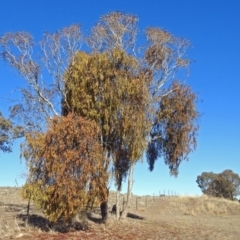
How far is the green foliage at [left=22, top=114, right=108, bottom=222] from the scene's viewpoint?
1956 cm

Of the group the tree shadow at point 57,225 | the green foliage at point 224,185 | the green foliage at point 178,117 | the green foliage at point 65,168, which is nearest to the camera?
the green foliage at point 65,168

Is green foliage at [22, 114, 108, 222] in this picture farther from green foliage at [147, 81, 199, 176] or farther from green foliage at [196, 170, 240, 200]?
green foliage at [196, 170, 240, 200]

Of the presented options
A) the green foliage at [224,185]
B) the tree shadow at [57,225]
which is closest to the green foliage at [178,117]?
the tree shadow at [57,225]

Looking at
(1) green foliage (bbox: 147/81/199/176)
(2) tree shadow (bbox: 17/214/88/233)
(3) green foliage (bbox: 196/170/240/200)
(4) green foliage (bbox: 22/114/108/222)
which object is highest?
(3) green foliage (bbox: 196/170/240/200)

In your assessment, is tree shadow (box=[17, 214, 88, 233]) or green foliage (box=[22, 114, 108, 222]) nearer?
green foliage (box=[22, 114, 108, 222])

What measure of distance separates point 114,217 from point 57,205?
7.54 m

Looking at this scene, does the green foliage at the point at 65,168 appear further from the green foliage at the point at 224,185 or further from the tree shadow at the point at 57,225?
the green foliage at the point at 224,185

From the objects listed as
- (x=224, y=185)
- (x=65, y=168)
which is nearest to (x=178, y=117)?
(x=65, y=168)

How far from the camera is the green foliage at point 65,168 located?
770 inches

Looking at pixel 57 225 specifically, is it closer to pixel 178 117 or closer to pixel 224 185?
pixel 178 117

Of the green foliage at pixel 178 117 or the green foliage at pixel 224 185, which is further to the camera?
the green foliage at pixel 224 185

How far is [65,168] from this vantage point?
1952 centimetres

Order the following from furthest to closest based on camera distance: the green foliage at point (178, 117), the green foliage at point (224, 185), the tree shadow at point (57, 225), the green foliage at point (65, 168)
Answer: the green foliage at point (224, 185) → the green foliage at point (178, 117) → the tree shadow at point (57, 225) → the green foliage at point (65, 168)

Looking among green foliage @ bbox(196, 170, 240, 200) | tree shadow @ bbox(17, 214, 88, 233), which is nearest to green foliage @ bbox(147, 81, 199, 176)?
tree shadow @ bbox(17, 214, 88, 233)
